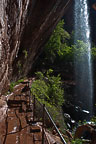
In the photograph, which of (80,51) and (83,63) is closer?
(80,51)

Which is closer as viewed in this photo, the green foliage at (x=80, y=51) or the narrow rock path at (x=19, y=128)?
the narrow rock path at (x=19, y=128)

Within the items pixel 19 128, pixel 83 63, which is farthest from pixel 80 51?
pixel 19 128

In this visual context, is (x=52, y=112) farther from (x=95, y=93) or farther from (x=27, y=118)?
(x=95, y=93)

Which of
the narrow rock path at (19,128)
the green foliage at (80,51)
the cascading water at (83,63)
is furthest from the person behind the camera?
the green foliage at (80,51)

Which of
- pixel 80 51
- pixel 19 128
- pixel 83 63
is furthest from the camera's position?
pixel 83 63

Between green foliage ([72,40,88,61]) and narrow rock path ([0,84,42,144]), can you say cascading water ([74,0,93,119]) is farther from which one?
narrow rock path ([0,84,42,144])

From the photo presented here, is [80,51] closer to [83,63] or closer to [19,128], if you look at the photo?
[83,63]

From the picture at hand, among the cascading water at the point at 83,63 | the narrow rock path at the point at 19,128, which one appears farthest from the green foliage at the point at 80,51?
the narrow rock path at the point at 19,128

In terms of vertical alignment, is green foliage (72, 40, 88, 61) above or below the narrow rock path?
above

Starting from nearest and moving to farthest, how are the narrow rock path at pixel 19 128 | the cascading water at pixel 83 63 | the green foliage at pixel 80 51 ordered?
the narrow rock path at pixel 19 128 → the cascading water at pixel 83 63 → the green foliage at pixel 80 51

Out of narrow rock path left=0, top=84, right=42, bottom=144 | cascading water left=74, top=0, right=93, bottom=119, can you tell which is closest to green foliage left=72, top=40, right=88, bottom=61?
cascading water left=74, top=0, right=93, bottom=119

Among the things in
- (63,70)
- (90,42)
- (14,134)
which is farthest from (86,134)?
(90,42)

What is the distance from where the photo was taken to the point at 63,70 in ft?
76.0

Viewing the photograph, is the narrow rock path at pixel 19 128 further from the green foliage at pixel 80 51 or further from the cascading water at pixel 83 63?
the green foliage at pixel 80 51
